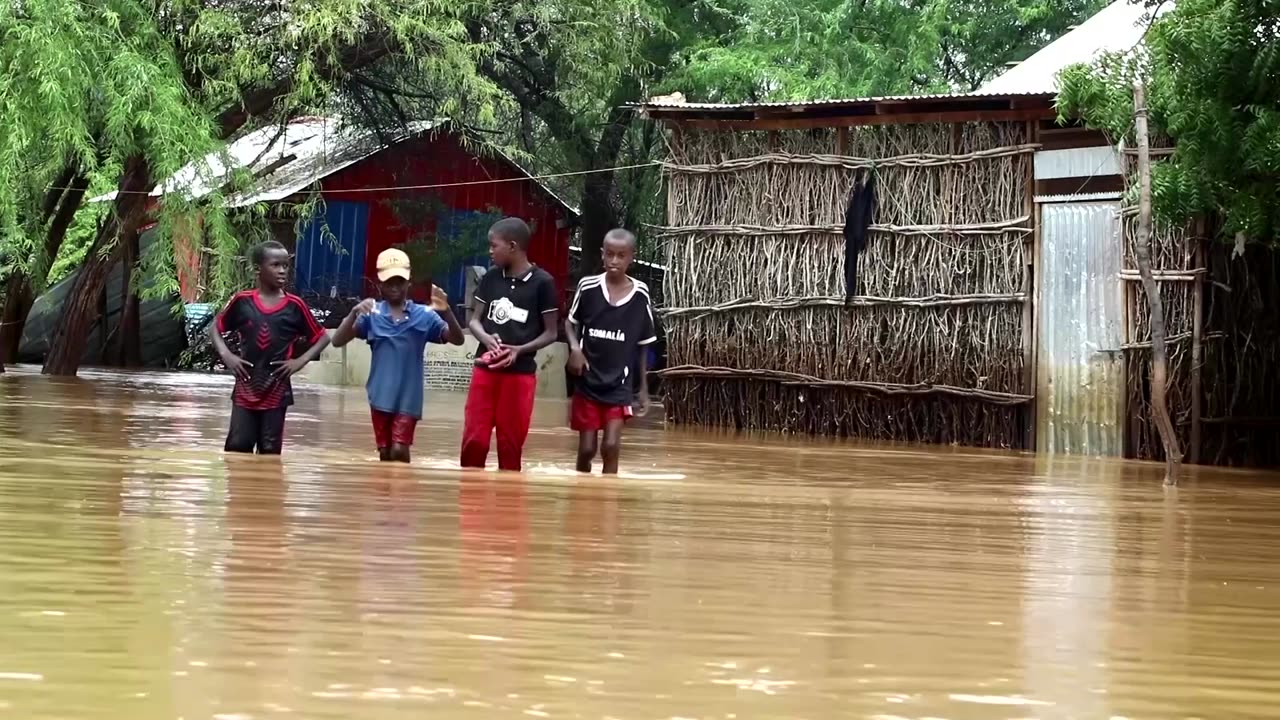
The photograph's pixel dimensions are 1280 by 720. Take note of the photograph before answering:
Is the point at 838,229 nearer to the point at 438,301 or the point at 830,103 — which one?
the point at 830,103

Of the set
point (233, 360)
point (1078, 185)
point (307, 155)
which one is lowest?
point (233, 360)

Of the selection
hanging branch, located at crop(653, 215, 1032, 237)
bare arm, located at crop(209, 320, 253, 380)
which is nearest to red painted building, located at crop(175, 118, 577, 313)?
hanging branch, located at crop(653, 215, 1032, 237)

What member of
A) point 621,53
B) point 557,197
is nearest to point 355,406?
point 621,53

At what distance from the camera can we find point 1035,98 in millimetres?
13453

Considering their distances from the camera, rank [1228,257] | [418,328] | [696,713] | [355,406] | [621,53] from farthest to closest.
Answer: [621,53] → [355,406] → [1228,257] → [418,328] → [696,713]

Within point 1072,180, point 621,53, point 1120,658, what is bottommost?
point 1120,658

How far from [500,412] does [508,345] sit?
34 centimetres

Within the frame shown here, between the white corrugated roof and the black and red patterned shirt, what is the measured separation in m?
7.22

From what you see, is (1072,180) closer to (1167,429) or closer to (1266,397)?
(1266,397)

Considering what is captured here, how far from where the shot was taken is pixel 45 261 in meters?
21.9

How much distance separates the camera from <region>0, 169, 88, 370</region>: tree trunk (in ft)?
72.6

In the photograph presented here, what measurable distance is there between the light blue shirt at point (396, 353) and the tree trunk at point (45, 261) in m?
13.1

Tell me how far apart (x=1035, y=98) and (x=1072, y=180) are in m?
0.72

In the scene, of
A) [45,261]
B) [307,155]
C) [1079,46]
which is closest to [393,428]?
[1079,46]
